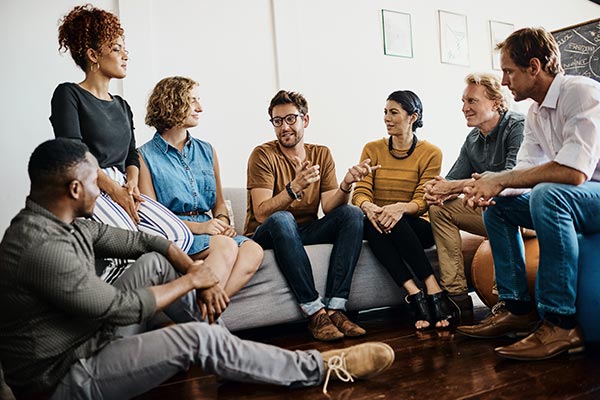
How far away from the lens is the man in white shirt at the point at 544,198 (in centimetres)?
209

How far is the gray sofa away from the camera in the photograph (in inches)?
107

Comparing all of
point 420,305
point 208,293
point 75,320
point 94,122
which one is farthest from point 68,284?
point 420,305

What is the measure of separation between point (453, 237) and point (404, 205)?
0.29 metres

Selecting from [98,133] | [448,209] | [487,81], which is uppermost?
[487,81]

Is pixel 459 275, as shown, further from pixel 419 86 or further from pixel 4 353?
pixel 419 86

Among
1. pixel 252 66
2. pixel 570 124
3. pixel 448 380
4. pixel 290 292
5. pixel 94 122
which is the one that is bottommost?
pixel 448 380

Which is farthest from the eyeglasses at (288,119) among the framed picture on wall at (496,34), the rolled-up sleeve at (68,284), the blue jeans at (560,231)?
the framed picture on wall at (496,34)

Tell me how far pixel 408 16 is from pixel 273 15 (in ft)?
4.51

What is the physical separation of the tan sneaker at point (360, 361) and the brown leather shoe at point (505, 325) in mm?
698

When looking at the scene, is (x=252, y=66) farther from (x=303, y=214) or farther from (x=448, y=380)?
(x=448, y=380)

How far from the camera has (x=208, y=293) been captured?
6.19ft

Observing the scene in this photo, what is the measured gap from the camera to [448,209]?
9.70 ft

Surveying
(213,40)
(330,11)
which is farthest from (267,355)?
(330,11)

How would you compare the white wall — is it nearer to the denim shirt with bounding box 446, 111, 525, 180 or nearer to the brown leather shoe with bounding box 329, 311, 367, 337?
the denim shirt with bounding box 446, 111, 525, 180
